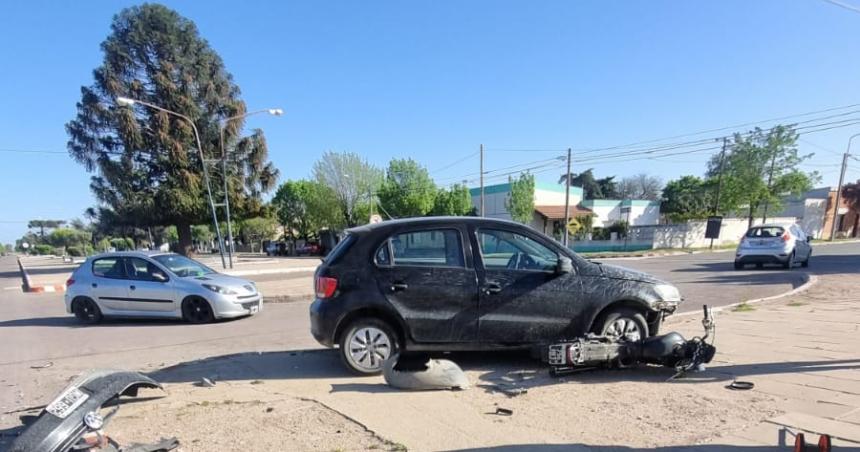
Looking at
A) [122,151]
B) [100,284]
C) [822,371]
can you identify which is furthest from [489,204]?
[822,371]

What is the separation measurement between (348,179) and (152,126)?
20335 millimetres

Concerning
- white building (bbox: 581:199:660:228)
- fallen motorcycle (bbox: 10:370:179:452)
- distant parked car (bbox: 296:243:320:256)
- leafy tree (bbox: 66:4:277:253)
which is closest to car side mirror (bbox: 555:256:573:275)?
fallen motorcycle (bbox: 10:370:179:452)

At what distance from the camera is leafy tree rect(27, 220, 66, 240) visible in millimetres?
117812

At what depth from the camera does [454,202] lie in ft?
162

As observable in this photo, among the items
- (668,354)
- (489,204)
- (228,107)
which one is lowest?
(668,354)

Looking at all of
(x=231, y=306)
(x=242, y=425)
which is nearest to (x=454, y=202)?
(x=231, y=306)

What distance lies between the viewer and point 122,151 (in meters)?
33.1

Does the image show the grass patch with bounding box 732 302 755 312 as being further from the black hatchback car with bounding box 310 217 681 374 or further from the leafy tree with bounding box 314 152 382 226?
the leafy tree with bounding box 314 152 382 226

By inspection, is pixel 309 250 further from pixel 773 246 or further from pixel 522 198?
pixel 773 246

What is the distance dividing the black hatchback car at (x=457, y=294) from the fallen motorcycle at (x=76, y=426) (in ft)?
6.96

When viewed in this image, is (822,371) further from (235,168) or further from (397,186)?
(397,186)

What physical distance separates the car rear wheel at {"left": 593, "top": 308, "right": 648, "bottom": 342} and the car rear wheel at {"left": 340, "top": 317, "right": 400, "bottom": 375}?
237 cm

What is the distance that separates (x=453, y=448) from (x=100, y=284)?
9947 millimetres

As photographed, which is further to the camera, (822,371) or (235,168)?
(235,168)
